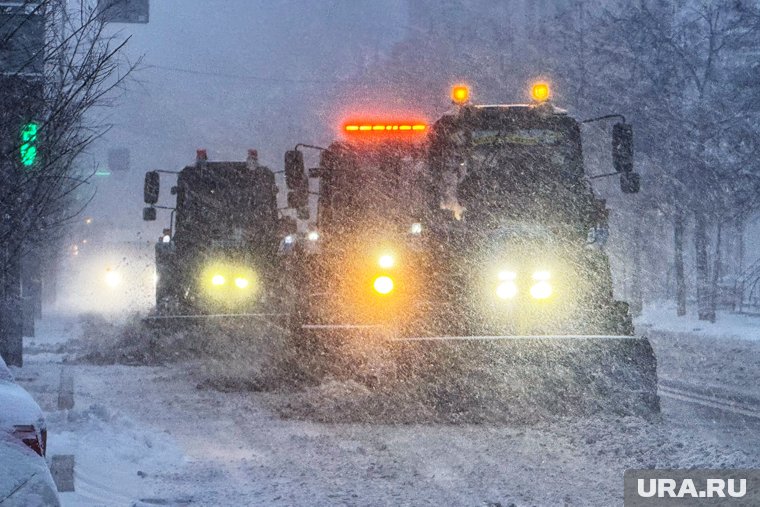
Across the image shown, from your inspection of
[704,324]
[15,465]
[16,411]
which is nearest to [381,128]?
[16,411]

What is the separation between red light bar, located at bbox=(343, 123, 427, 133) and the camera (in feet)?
41.7

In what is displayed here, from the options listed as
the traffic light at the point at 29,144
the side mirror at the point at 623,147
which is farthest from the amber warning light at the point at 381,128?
the traffic light at the point at 29,144

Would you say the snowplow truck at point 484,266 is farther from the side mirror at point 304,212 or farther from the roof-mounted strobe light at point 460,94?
the side mirror at point 304,212

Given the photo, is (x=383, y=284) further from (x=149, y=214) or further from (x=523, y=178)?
(x=149, y=214)

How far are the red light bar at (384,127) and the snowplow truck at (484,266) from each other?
0.02 metres

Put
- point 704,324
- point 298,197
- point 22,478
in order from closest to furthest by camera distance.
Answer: point 22,478, point 298,197, point 704,324

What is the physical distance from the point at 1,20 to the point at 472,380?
520cm

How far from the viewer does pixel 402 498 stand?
21.6 feet

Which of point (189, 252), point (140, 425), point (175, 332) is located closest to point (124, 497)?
point (140, 425)

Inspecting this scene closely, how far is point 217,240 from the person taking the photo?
19141 millimetres

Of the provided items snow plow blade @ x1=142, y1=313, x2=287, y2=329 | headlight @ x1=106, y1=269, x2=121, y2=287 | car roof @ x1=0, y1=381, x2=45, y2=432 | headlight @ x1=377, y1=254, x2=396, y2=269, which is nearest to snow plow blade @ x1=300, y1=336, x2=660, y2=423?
headlight @ x1=377, y1=254, x2=396, y2=269

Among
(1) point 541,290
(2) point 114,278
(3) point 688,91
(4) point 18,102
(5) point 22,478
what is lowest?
(5) point 22,478

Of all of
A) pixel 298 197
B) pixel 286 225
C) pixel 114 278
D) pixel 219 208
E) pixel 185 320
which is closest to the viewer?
pixel 298 197

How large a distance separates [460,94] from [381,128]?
151 centimetres
